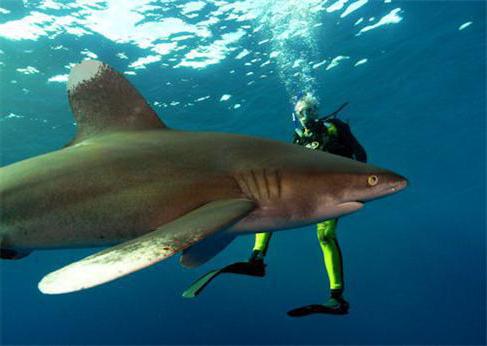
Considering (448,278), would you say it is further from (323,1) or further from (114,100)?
(114,100)

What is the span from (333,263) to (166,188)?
465 cm

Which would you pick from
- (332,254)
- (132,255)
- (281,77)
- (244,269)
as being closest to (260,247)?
(244,269)

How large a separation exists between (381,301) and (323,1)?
2519 inches

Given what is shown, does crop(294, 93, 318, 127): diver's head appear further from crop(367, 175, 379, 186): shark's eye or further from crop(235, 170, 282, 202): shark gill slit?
crop(235, 170, 282, 202): shark gill slit

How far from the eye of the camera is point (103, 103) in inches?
154

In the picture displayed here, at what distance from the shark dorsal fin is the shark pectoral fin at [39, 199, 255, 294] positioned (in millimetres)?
1928

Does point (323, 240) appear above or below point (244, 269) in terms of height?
above

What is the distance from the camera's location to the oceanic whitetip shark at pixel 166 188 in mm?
2764

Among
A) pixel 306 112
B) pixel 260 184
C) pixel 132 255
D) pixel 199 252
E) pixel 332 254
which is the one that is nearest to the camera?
pixel 132 255

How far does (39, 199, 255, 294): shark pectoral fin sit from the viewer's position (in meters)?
1.72

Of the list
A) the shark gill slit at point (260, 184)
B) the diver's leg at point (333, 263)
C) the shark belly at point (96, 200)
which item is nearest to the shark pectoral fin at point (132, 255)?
the shark belly at point (96, 200)

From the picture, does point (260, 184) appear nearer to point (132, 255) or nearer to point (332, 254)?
point (132, 255)

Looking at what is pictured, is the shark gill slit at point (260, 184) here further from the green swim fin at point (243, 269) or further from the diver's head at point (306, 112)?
the diver's head at point (306, 112)

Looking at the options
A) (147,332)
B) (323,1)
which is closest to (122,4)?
(323,1)
